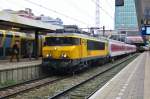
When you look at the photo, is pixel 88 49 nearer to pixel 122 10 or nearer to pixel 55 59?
pixel 55 59

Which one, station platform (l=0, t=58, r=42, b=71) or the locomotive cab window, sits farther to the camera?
the locomotive cab window

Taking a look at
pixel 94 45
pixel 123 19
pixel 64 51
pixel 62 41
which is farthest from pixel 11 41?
pixel 123 19

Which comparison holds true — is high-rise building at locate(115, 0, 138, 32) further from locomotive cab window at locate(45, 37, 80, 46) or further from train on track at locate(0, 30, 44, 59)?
locomotive cab window at locate(45, 37, 80, 46)

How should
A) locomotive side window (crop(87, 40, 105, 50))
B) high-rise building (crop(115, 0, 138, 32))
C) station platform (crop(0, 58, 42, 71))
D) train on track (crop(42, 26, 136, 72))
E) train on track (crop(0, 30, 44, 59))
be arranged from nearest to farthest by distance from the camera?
station platform (crop(0, 58, 42, 71)), train on track (crop(42, 26, 136, 72)), locomotive side window (crop(87, 40, 105, 50)), train on track (crop(0, 30, 44, 59)), high-rise building (crop(115, 0, 138, 32))

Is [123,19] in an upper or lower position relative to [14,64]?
upper

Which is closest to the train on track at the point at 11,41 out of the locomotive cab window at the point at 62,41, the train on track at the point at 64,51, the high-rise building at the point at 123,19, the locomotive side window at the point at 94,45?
the locomotive side window at the point at 94,45

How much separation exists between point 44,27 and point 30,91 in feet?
51.0

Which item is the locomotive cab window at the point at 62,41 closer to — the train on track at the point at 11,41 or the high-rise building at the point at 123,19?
the train on track at the point at 11,41

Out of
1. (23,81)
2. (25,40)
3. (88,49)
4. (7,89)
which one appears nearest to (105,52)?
(25,40)

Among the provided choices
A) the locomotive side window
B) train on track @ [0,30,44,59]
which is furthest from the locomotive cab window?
train on track @ [0,30,44,59]

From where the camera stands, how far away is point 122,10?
76.1 meters

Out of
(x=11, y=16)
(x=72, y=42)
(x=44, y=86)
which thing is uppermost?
(x=11, y=16)

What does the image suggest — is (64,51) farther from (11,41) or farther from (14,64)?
(11,41)

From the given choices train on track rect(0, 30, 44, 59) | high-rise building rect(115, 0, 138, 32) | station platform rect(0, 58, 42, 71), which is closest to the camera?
station platform rect(0, 58, 42, 71)
